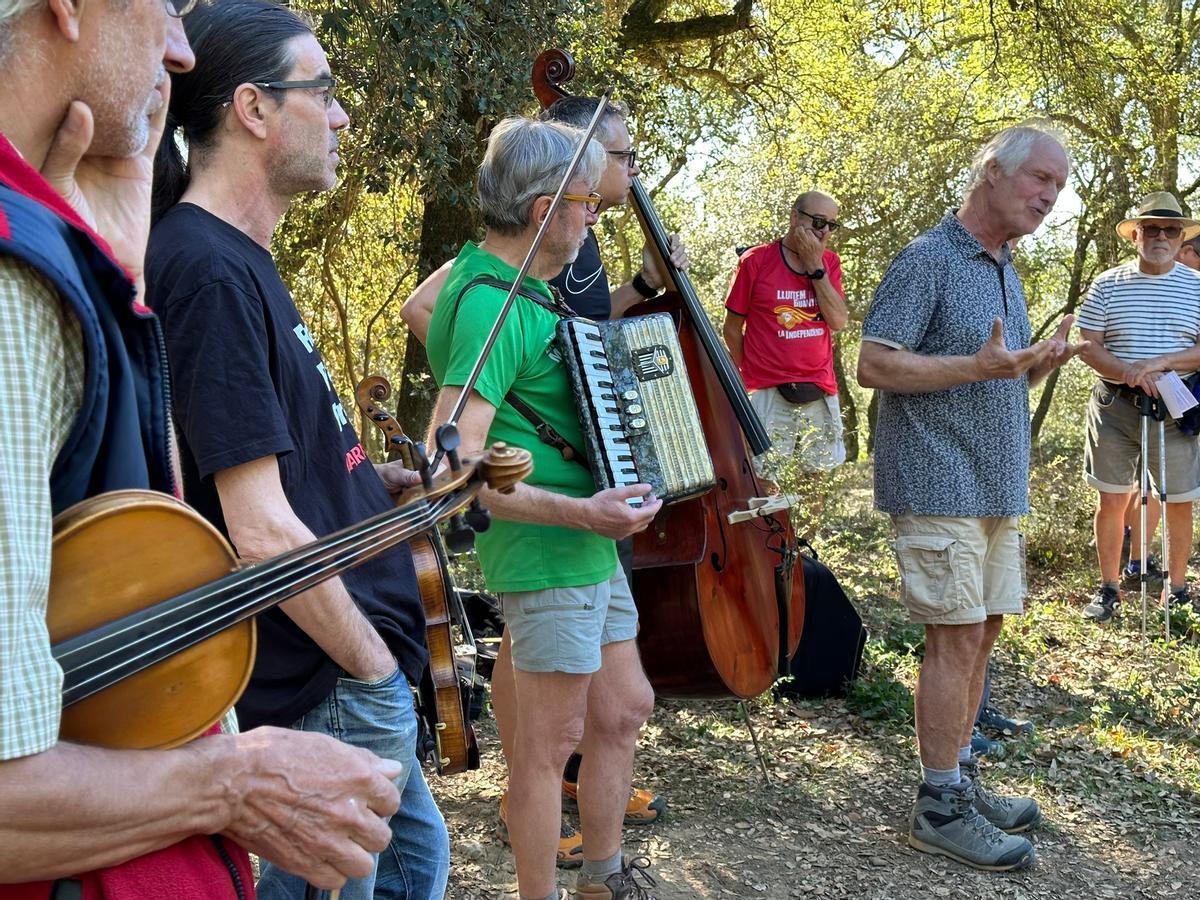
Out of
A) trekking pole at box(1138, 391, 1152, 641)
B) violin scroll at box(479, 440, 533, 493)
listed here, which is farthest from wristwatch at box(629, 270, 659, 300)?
trekking pole at box(1138, 391, 1152, 641)

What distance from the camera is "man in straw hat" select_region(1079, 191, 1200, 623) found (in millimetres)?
6535

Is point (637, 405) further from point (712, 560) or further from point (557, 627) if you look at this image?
point (712, 560)

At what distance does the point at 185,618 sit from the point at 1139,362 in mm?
6434

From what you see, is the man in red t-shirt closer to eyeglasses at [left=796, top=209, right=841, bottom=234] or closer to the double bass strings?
eyeglasses at [left=796, top=209, right=841, bottom=234]

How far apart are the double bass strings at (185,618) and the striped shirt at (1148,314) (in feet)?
20.5

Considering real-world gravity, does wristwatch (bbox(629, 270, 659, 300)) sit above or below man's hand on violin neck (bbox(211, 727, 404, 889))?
above

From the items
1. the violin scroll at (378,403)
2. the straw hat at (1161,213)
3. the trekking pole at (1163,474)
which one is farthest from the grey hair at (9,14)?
the straw hat at (1161,213)

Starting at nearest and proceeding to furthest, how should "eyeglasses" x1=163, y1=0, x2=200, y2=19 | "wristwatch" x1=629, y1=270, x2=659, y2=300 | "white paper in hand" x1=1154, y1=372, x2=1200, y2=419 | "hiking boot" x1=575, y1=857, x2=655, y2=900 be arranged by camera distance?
1. "eyeglasses" x1=163, y1=0, x2=200, y2=19
2. "hiking boot" x1=575, y1=857, x2=655, y2=900
3. "wristwatch" x1=629, y1=270, x2=659, y2=300
4. "white paper in hand" x1=1154, y1=372, x2=1200, y2=419

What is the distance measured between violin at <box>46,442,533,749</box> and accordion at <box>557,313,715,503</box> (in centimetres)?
169

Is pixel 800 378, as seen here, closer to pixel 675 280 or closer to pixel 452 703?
pixel 675 280

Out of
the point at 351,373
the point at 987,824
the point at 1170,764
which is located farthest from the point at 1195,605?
the point at 351,373

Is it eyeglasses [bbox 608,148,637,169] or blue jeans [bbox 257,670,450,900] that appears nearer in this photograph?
blue jeans [bbox 257,670,450,900]

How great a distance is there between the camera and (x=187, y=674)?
109 cm

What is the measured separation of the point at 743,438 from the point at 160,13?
2.93 m
